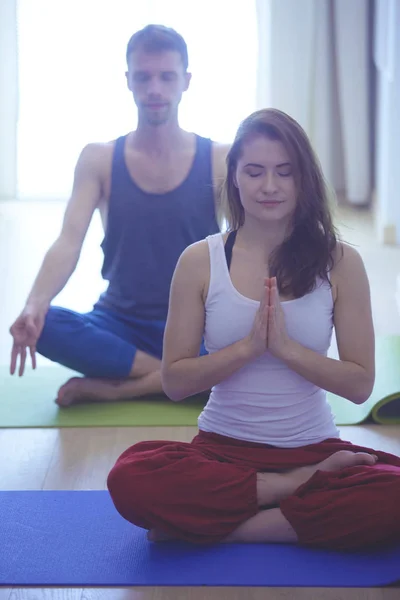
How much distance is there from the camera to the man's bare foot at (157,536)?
1908 millimetres

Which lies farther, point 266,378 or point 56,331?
point 56,331

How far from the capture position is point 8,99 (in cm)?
514

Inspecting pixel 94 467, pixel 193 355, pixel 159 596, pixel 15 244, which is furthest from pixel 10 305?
pixel 159 596

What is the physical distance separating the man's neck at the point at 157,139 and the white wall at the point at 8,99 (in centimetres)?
250

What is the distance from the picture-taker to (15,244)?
4469 mm

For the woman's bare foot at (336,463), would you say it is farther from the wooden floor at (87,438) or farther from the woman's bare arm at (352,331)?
the wooden floor at (87,438)

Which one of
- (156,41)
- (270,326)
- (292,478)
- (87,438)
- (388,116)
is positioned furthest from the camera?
(388,116)

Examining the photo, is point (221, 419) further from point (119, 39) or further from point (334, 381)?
point (119, 39)

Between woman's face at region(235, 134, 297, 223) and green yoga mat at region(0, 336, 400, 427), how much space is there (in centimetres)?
83

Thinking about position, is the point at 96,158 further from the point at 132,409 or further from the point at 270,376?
the point at 270,376

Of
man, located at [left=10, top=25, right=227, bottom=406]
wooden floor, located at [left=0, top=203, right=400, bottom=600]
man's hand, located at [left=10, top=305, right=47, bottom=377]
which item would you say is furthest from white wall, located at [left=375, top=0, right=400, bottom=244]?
man's hand, located at [left=10, top=305, right=47, bottom=377]

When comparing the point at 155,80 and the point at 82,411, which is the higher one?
the point at 155,80

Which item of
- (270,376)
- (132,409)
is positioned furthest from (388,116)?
(270,376)

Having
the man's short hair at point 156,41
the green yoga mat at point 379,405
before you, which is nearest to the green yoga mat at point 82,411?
the green yoga mat at point 379,405
